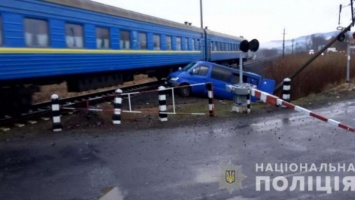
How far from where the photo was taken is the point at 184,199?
179 inches

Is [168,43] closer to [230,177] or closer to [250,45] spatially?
[250,45]

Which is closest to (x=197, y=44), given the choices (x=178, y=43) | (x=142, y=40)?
(x=178, y=43)

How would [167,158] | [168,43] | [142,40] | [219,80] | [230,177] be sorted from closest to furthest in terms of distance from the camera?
[230,177] → [167,158] → [219,80] → [142,40] → [168,43]

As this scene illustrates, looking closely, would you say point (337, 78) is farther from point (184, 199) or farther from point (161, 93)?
point (184, 199)

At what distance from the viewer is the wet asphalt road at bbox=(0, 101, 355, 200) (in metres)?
4.87

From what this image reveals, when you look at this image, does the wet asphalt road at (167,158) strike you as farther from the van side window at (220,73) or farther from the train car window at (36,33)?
the van side window at (220,73)

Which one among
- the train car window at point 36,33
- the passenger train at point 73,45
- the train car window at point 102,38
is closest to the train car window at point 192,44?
the passenger train at point 73,45

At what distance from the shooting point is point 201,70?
16156 mm

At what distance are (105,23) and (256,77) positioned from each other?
20.1 ft

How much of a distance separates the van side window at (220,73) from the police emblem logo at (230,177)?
33.4 ft

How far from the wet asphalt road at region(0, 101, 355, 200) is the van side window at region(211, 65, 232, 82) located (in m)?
6.75

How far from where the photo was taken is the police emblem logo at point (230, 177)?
16.2ft

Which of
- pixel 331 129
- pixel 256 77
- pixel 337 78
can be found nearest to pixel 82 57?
pixel 256 77

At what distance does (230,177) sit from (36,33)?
768 cm
